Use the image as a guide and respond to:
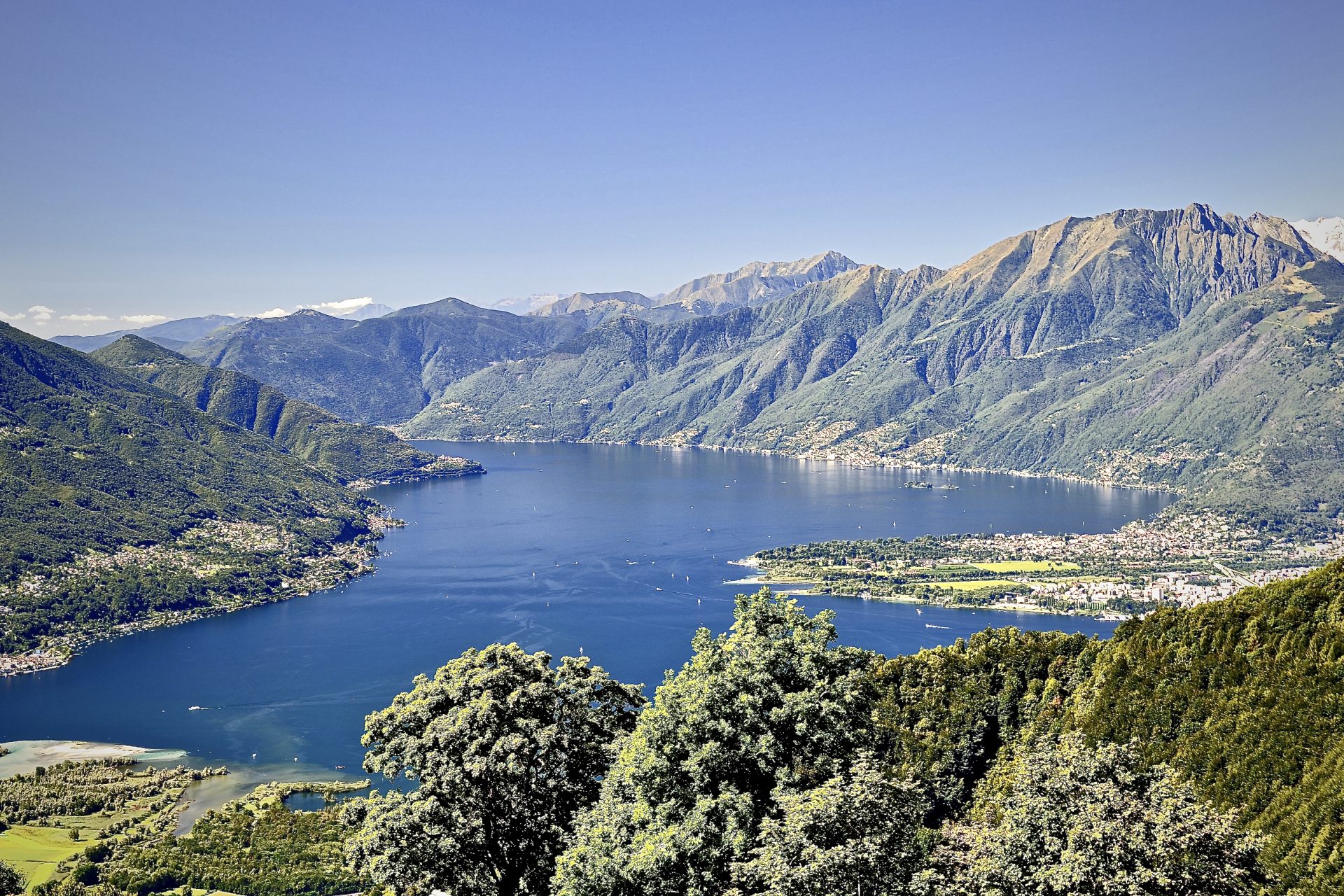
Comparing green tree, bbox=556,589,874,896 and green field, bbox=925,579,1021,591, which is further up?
green tree, bbox=556,589,874,896

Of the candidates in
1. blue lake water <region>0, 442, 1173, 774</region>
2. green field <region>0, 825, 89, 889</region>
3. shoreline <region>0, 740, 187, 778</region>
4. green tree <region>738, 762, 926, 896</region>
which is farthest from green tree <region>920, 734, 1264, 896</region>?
shoreline <region>0, 740, 187, 778</region>

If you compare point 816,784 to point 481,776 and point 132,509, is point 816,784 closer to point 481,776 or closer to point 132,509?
point 481,776

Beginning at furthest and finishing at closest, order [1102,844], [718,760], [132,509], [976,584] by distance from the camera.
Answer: [132,509] < [976,584] < [718,760] < [1102,844]

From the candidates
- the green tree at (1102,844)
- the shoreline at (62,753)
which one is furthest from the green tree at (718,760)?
the shoreline at (62,753)

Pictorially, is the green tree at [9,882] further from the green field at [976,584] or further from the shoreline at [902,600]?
the green field at [976,584]

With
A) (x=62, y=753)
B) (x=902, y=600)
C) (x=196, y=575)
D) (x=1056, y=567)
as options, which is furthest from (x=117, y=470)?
(x=1056, y=567)

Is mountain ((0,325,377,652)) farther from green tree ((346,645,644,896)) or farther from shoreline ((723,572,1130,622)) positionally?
green tree ((346,645,644,896))
